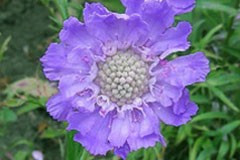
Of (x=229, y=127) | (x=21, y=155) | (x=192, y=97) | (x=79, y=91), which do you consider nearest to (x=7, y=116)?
(x=21, y=155)

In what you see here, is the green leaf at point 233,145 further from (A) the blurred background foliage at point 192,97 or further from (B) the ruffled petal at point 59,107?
(B) the ruffled petal at point 59,107

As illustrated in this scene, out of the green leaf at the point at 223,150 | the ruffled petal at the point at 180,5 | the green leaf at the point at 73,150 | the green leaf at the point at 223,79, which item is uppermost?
the ruffled petal at the point at 180,5

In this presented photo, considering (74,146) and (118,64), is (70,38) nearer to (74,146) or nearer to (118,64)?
(118,64)

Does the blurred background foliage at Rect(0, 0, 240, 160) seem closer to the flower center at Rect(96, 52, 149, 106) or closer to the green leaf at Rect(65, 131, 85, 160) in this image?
the green leaf at Rect(65, 131, 85, 160)

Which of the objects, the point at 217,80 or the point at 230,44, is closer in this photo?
the point at 217,80

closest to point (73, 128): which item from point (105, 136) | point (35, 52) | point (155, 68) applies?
point (105, 136)

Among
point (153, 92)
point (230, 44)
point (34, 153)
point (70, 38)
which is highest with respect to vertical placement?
point (70, 38)

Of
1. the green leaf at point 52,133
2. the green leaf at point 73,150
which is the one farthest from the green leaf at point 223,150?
the green leaf at point 73,150
